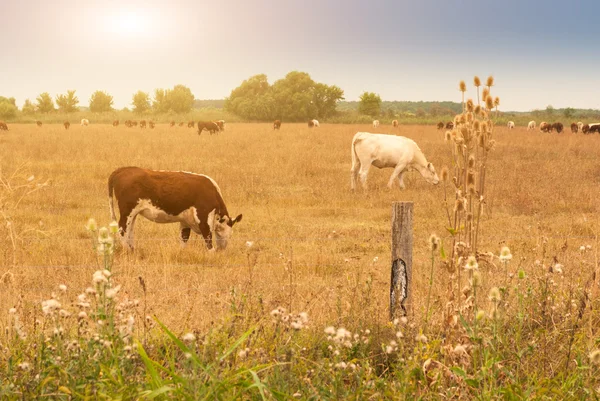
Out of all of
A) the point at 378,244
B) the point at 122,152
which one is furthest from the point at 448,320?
the point at 122,152

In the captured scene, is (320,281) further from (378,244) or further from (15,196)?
(15,196)

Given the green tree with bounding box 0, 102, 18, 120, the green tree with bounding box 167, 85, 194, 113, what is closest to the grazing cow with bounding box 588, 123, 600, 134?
the green tree with bounding box 0, 102, 18, 120

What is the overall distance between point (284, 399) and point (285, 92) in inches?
3536

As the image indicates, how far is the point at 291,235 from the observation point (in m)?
11.3

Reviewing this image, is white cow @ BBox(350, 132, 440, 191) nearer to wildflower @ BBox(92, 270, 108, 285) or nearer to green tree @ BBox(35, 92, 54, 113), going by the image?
wildflower @ BBox(92, 270, 108, 285)

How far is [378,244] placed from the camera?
10828mm

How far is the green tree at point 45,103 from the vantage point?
122m

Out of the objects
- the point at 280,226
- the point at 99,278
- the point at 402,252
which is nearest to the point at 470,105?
the point at 402,252

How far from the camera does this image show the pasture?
5.72 m

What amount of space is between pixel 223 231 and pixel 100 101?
426 ft

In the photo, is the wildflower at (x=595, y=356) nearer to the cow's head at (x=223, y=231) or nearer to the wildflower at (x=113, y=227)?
the wildflower at (x=113, y=227)

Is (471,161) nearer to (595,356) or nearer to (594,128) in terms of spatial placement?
(595,356)

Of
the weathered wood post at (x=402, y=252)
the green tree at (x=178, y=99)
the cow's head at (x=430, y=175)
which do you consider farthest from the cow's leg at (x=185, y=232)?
the green tree at (x=178, y=99)

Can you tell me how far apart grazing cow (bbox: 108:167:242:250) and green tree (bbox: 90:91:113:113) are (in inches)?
5059
